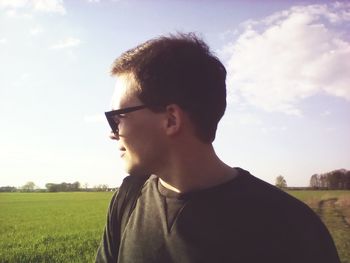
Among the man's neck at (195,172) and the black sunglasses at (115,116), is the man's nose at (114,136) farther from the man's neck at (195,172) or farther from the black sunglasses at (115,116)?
the man's neck at (195,172)

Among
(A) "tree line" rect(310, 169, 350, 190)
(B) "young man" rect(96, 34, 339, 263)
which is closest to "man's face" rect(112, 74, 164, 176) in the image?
(B) "young man" rect(96, 34, 339, 263)

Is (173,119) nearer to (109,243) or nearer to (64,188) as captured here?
(109,243)

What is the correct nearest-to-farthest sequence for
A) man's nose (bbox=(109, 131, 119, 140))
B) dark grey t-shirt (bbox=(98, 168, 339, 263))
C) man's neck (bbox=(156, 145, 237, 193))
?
dark grey t-shirt (bbox=(98, 168, 339, 263)) < man's neck (bbox=(156, 145, 237, 193)) < man's nose (bbox=(109, 131, 119, 140))

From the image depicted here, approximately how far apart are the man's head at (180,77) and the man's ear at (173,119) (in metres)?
0.03

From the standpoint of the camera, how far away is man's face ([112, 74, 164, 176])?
222 centimetres

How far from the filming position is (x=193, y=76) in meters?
2.24

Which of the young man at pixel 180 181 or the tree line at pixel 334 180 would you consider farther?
the tree line at pixel 334 180

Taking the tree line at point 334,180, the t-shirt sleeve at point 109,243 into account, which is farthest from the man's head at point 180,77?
the tree line at point 334,180

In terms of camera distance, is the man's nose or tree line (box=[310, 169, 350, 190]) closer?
the man's nose

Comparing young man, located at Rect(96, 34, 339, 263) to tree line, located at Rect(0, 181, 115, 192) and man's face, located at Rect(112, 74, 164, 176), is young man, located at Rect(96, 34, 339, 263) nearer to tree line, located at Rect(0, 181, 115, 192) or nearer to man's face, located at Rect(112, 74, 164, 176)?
man's face, located at Rect(112, 74, 164, 176)

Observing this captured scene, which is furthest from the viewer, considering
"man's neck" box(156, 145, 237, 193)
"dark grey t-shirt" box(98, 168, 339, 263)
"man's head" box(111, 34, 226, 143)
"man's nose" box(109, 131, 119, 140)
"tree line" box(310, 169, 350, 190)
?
"tree line" box(310, 169, 350, 190)

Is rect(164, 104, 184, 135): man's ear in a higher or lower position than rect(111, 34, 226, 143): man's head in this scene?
lower

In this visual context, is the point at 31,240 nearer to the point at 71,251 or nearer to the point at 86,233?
the point at 86,233

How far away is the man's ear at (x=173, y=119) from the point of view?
7.30ft
